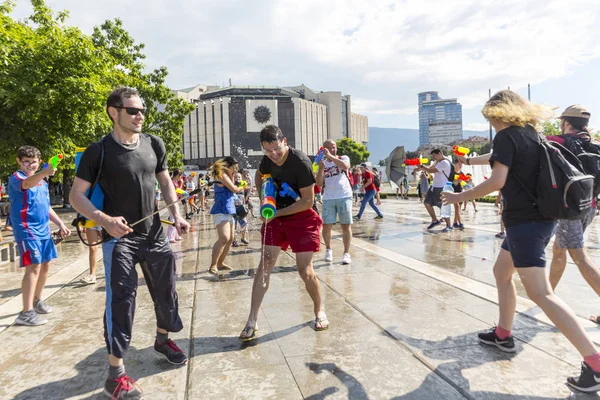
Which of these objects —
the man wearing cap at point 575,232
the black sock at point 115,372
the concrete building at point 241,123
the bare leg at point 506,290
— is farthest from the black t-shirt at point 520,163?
the concrete building at point 241,123

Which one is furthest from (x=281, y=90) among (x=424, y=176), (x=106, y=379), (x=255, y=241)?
(x=106, y=379)

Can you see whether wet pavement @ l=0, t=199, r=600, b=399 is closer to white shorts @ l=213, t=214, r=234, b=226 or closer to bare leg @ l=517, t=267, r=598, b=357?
bare leg @ l=517, t=267, r=598, b=357

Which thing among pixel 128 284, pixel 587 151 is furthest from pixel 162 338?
pixel 587 151

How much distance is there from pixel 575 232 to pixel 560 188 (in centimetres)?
109

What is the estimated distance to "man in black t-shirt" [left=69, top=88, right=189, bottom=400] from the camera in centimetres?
263

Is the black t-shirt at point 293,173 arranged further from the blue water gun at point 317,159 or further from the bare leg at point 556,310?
the bare leg at point 556,310

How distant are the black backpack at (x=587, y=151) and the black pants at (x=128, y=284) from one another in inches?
127

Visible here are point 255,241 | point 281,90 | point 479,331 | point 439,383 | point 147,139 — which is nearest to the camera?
point 439,383

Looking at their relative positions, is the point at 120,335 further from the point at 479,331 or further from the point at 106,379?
the point at 479,331

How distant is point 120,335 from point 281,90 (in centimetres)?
10642

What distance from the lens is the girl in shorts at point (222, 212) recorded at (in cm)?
604

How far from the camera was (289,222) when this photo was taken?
141 inches

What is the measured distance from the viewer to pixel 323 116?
10944 centimetres

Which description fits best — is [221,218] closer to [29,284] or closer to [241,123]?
[29,284]
